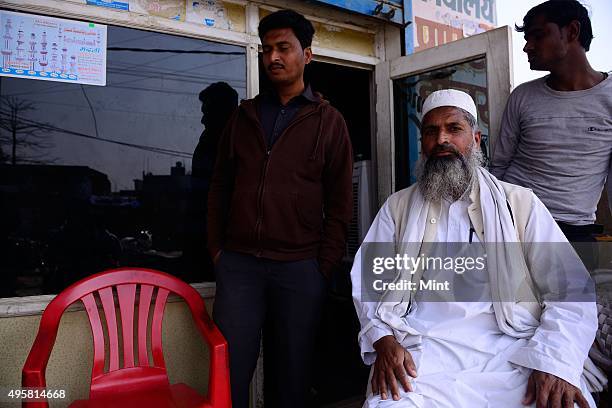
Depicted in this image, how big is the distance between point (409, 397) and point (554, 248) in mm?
849

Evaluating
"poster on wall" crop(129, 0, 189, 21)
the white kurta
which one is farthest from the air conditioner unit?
"poster on wall" crop(129, 0, 189, 21)

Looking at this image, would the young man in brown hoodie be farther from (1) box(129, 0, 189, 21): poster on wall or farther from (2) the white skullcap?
(1) box(129, 0, 189, 21): poster on wall

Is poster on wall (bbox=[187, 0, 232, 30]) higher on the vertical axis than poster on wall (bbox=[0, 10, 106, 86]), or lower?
higher

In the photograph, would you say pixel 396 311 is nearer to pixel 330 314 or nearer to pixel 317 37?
pixel 317 37

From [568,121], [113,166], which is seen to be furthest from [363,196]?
[113,166]

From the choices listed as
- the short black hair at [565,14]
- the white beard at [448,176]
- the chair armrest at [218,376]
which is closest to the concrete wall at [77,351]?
the chair armrest at [218,376]

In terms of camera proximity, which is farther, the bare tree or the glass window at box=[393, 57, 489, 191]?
the glass window at box=[393, 57, 489, 191]

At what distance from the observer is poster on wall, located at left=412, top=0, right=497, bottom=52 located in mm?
4125

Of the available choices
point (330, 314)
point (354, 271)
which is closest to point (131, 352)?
point (354, 271)

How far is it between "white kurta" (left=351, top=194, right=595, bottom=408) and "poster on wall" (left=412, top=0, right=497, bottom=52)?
2.68 metres

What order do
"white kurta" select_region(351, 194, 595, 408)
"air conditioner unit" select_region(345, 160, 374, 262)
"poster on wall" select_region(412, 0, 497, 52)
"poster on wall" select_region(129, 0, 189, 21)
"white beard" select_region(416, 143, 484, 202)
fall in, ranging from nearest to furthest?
"white kurta" select_region(351, 194, 595, 408), "white beard" select_region(416, 143, 484, 202), "poster on wall" select_region(129, 0, 189, 21), "air conditioner unit" select_region(345, 160, 374, 262), "poster on wall" select_region(412, 0, 497, 52)

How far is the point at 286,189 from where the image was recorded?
88.4 inches

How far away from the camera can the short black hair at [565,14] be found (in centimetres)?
228

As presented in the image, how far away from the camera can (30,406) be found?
1.63m
